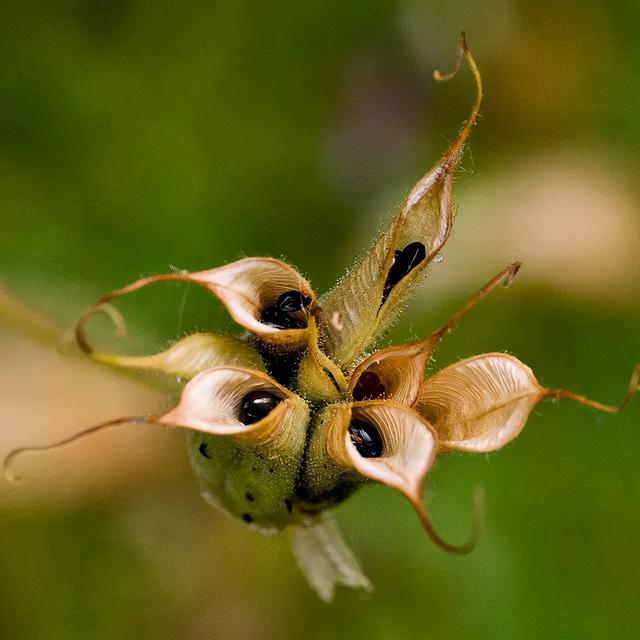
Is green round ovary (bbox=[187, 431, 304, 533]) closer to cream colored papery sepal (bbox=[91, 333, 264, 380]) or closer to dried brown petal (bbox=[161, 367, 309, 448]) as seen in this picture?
dried brown petal (bbox=[161, 367, 309, 448])

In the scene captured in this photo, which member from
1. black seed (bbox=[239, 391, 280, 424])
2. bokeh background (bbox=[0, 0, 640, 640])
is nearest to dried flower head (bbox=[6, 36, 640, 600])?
black seed (bbox=[239, 391, 280, 424])

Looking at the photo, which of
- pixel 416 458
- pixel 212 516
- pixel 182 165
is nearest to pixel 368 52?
pixel 182 165

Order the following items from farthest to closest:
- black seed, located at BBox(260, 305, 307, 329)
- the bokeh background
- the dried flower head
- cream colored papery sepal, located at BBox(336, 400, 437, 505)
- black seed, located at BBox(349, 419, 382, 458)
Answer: the bokeh background, black seed, located at BBox(260, 305, 307, 329), black seed, located at BBox(349, 419, 382, 458), the dried flower head, cream colored papery sepal, located at BBox(336, 400, 437, 505)

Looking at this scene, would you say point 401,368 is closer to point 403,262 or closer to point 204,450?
point 403,262

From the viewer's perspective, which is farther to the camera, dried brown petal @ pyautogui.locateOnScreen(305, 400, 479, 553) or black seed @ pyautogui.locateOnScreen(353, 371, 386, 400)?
black seed @ pyautogui.locateOnScreen(353, 371, 386, 400)

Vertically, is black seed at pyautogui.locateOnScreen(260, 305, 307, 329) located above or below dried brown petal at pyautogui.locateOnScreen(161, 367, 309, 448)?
above

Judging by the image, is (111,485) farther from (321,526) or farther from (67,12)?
(67,12)

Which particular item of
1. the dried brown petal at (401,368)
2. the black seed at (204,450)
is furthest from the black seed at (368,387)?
the black seed at (204,450)
